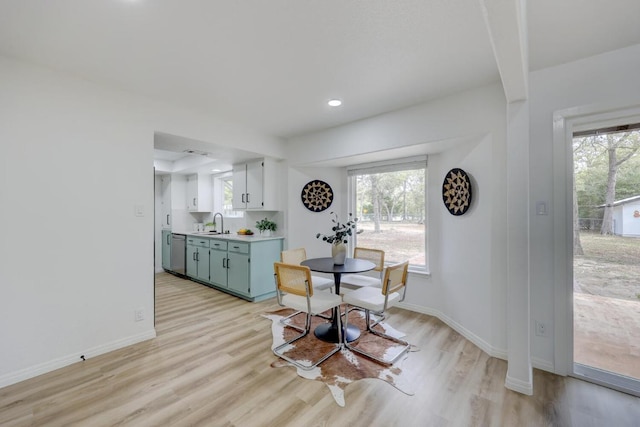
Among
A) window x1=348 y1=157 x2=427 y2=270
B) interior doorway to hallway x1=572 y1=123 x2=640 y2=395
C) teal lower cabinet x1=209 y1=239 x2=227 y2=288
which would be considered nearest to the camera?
interior doorway to hallway x1=572 y1=123 x2=640 y2=395

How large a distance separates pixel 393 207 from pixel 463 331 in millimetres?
1827

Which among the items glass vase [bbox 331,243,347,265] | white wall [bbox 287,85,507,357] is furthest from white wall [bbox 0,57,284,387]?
white wall [bbox 287,85,507,357]

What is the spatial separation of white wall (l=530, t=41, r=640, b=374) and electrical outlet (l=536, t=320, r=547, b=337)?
3 cm

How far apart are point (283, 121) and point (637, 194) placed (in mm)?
3468

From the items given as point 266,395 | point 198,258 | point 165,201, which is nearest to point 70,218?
point 266,395

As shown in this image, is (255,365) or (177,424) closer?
(177,424)

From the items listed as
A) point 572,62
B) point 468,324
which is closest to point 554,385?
point 468,324

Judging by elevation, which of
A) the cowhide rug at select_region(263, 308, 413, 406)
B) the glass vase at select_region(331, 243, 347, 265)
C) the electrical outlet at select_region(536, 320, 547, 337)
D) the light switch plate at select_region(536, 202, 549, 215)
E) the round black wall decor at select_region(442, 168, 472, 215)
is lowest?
the cowhide rug at select_region(263, 308, 413, 406)

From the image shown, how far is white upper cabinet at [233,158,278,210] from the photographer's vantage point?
443 centimetres

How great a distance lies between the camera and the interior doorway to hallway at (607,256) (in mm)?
2062

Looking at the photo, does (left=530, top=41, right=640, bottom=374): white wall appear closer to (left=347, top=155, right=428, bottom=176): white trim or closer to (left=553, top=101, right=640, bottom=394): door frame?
(left=553, top=101, right=640, bottom=394): door frame

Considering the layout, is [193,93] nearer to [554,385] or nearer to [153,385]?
[153,385]

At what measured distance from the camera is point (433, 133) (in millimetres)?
2965

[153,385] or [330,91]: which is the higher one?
[330,91]
